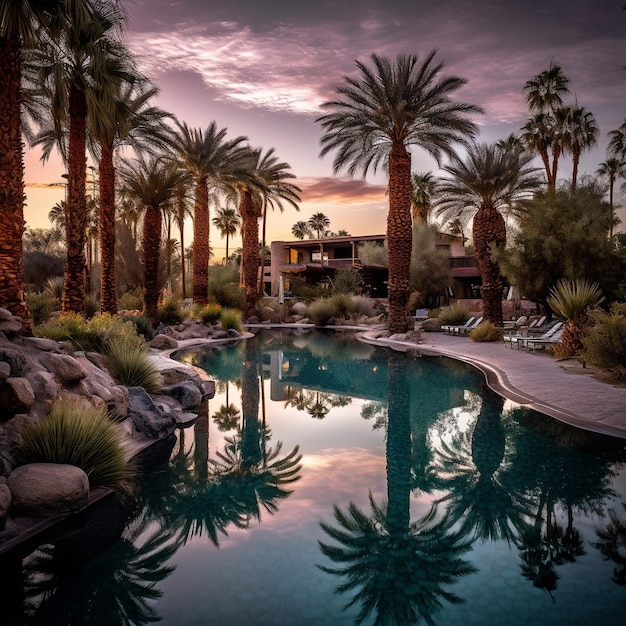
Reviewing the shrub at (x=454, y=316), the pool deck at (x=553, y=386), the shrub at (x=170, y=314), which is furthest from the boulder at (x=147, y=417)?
the shrub at (x=454, y=316)

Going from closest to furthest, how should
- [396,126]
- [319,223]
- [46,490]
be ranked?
[46,490] → [396,126] → [319,223]

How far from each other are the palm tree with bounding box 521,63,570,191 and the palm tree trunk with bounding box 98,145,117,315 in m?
26.7

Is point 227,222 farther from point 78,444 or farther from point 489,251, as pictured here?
point 78,444

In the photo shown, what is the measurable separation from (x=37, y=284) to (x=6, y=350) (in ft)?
97.9

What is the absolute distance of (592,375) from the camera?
12.1 meters

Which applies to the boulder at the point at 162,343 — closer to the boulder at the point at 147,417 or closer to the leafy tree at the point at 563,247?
the boulder at the point at 147,417

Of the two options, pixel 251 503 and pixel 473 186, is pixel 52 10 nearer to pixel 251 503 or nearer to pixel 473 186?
pixel 251 503

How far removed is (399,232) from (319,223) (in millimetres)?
59340

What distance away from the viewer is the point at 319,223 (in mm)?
81000

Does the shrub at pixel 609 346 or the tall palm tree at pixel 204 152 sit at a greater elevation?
the tall palm tree at pixel 204 152

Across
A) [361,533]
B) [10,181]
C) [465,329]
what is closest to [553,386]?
[361,533]

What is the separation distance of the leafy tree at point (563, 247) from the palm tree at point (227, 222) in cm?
5337

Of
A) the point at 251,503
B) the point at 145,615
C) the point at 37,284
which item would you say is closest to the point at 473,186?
the point at 251,503

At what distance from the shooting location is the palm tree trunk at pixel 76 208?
15148mm
